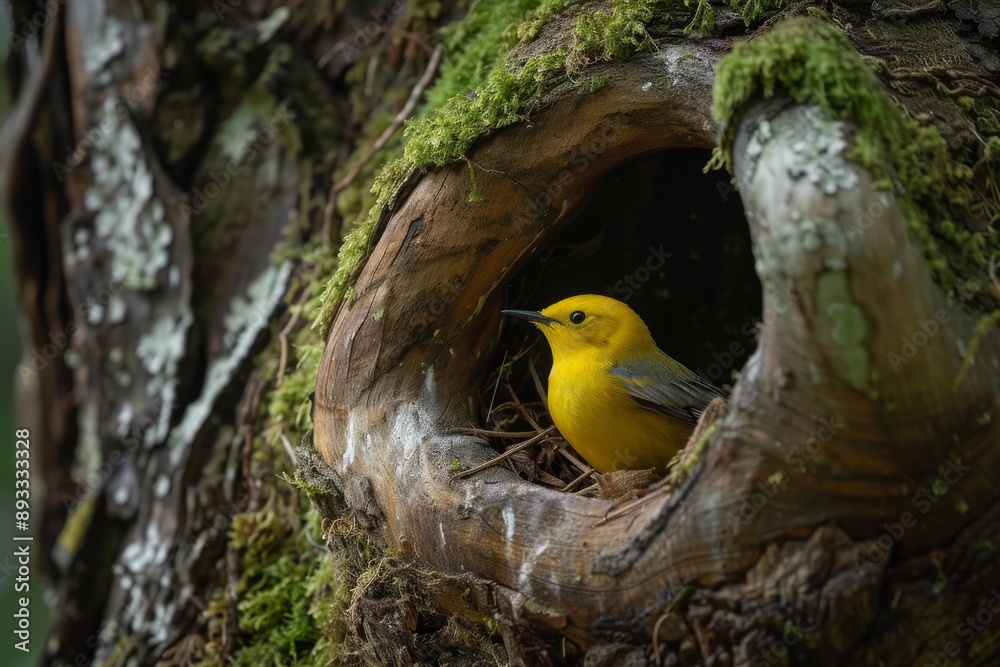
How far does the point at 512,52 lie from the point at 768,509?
88.8 inches

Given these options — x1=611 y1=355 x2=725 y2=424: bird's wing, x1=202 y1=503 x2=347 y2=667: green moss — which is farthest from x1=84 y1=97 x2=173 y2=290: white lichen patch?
x1=611 y1=355 x2=725 y2=424: bird's wing

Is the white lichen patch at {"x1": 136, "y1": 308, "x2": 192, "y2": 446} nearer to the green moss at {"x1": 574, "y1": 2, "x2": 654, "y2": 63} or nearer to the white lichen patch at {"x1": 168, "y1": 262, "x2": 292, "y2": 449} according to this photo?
the white lichen patch at {"x1": 168, "y1": 262, "x2": 292, "y2": 449}

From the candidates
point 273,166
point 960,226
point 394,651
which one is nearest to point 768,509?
point 960,226

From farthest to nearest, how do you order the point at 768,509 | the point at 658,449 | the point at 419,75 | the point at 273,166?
1. the point at 273,166
2. the point at 419,75
3. the point at 658,449
4. the point at 768,509

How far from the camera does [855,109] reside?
2.36 meters

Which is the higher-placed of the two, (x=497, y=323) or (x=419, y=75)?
(x=419, y=75)

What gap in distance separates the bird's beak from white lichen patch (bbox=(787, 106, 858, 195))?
178 cm

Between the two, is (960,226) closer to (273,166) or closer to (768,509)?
(768,509)

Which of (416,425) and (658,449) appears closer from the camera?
(416,425)

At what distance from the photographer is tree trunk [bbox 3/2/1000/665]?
7.55ft

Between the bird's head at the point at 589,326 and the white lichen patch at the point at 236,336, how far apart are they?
5.44 ft

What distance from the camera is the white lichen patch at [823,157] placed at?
7.32 ft

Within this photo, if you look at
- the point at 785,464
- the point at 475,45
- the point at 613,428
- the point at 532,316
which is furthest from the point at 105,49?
the point at 785,464

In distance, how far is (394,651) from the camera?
325cm
